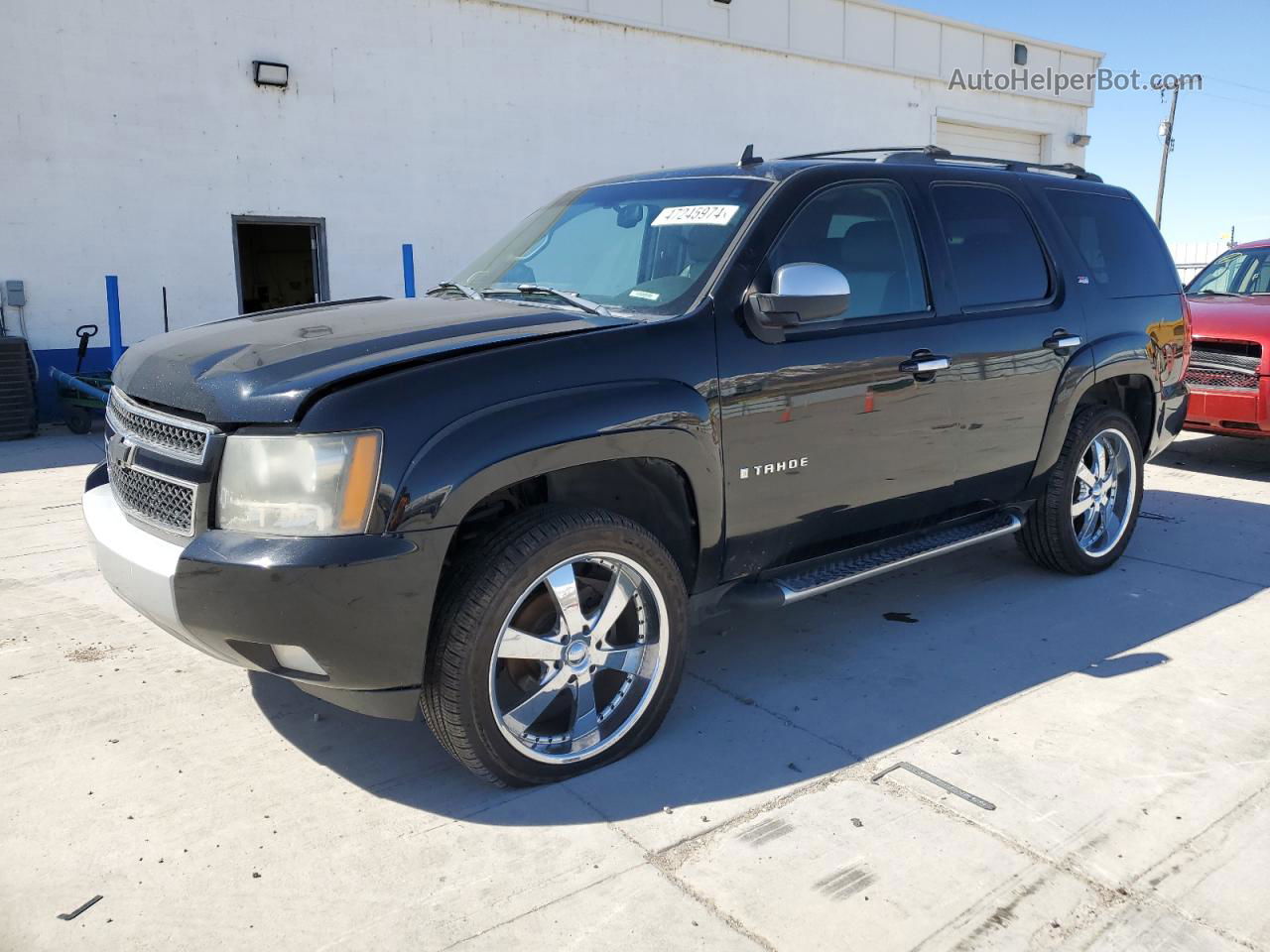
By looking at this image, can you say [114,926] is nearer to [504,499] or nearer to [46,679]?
[504,499]

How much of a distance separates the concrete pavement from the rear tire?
0.47m

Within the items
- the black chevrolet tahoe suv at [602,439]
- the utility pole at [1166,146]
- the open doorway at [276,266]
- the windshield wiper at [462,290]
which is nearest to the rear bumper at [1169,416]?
the black chevrolet tahoe suv at [602,439]

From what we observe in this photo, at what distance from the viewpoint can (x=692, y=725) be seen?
342 cm

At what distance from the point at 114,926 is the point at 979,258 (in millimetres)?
3869

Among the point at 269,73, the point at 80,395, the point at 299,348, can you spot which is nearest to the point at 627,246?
the point at 299,348

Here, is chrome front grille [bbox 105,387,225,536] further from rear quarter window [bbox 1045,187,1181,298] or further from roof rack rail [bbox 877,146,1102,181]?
rear quarter window [bbox 1045,187,1181,298]

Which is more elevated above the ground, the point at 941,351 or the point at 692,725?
the point at 941,351

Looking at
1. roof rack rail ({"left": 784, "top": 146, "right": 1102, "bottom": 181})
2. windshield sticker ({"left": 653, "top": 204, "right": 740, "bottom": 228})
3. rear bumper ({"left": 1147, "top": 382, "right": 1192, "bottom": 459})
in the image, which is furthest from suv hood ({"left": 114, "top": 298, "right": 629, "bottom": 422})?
rear bumper ({"left": 1147, "top": 382, "right": 1192, "bottom": 459})

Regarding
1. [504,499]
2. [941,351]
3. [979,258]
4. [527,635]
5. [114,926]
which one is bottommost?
[114,926]

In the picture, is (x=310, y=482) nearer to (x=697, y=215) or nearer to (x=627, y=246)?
(x=627, y=246)

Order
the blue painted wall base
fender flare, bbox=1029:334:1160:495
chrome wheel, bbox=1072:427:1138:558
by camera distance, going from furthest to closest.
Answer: the blue painted wall base, chrome wheel, bbox=1072:427:1138:558, fender flare, bbox=1029:334:1160:495

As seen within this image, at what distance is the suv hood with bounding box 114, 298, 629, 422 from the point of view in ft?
8.63

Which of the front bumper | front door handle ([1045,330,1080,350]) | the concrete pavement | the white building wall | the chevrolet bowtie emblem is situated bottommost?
the concrete pavement

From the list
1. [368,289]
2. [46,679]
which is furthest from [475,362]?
[368,289]
